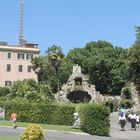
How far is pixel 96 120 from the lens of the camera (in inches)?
1714

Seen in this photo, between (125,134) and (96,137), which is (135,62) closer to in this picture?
(125,134)

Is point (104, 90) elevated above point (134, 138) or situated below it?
above

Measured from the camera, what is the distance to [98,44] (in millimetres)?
112938

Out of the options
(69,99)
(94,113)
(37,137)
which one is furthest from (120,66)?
(37,137)

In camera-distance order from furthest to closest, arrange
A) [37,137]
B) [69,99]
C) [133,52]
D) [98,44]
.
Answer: [98,44] → [69,99] → [133,52] → [37,137]

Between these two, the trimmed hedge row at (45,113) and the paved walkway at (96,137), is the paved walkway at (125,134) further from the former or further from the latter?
the trimmed hedge row at (45,113)

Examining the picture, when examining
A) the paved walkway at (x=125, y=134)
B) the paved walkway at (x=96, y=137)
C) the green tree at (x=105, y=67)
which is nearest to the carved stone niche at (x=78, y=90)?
the green tree at (x=105, y=67)

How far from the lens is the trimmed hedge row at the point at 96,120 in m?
43.3

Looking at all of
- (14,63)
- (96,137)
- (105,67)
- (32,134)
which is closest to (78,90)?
(105,67)

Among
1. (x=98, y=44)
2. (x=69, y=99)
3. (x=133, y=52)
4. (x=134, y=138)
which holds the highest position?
(x=98, y=44)

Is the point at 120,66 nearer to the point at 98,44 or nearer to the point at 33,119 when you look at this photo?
the point at 98,44

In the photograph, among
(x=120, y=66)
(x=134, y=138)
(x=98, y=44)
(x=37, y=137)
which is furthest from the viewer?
(x=98, y=44)

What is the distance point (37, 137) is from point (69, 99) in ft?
219

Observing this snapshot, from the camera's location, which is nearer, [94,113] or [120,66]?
[94,113]
